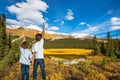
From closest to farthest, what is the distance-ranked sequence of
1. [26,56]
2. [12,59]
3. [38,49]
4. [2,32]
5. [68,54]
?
1. [38,49]
2. [26,56]
3. [12,59]
4. [2,32]
5. [68,54]

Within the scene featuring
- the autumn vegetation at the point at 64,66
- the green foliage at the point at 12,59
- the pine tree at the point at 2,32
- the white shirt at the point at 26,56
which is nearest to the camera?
the white shirt at the point at 26,56

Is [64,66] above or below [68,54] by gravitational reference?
above

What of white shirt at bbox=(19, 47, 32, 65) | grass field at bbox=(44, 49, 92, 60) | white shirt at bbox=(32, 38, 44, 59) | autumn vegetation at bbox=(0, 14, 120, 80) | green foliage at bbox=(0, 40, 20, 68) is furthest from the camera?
grass field at bbox=(44, 49, 92, 60)

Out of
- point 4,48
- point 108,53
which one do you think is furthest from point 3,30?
point 108,53

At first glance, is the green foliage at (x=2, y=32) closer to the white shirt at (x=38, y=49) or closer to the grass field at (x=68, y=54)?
the grass field at (x=68, y=54)

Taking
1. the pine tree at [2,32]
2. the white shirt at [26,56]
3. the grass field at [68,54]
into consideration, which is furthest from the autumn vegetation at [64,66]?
the grass field at [68,54]

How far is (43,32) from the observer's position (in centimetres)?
933

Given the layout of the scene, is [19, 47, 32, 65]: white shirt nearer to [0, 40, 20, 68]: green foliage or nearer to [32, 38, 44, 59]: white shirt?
[32, 38, 44, 59]: white shirt

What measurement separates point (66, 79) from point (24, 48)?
3.10m

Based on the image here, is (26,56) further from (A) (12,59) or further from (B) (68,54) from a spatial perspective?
(B) (68,54)

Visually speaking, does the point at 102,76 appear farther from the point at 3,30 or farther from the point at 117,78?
the point at 3,30

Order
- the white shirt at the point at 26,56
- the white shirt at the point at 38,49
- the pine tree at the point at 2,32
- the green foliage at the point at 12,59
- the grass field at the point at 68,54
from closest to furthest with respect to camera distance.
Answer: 1. the white shirt at the point at 38,49
2. the white shirt at the point at 26,56
3. the green foliage at the point at 12,59
4. the pine tree at the point at 2,32
5. the grass field at the point at 68,54

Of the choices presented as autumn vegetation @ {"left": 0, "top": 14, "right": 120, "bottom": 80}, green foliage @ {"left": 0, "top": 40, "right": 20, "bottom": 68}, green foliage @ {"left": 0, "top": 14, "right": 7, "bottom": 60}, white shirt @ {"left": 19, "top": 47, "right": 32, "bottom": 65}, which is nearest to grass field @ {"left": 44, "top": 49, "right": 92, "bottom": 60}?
autumn vegetation @ {"left": 0, "top": 14, "right": 120, "bottom": 80}

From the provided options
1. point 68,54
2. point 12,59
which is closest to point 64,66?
point 12,59
